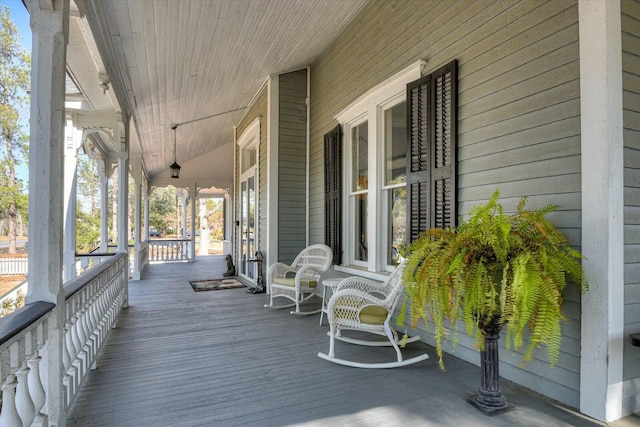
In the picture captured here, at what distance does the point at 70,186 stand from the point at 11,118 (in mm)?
3120

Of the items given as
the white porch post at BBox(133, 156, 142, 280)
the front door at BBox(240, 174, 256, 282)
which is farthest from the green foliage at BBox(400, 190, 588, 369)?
the white porch post at BBox(133, 156, 142, 280)

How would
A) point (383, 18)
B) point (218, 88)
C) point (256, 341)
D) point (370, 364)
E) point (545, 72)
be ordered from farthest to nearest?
point (218, 88)
point (383, 18)
point (256, 341)
point (370, 364)
point (545, 72)

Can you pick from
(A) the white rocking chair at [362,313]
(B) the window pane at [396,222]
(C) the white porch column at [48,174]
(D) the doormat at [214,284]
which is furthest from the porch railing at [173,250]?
(C) the white porch column at [48,174]

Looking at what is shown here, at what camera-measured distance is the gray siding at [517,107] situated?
2.16m

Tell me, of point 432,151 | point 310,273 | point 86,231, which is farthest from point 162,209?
point 432,151

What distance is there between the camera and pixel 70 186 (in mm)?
4527

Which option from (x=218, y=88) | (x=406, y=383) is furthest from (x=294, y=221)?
(x=406, y=383)

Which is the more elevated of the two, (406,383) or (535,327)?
(535,327)

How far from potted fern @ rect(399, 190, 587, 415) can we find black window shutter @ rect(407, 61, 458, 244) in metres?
0.91

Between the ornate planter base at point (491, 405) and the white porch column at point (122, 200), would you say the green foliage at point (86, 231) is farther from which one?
the ornate planter base at point (491, 405)

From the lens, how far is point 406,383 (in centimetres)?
251

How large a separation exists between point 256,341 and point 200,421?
4.81 ft

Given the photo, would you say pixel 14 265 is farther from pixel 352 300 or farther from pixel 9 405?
pixel 352 300

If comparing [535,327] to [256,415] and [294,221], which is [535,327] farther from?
[294,221]
